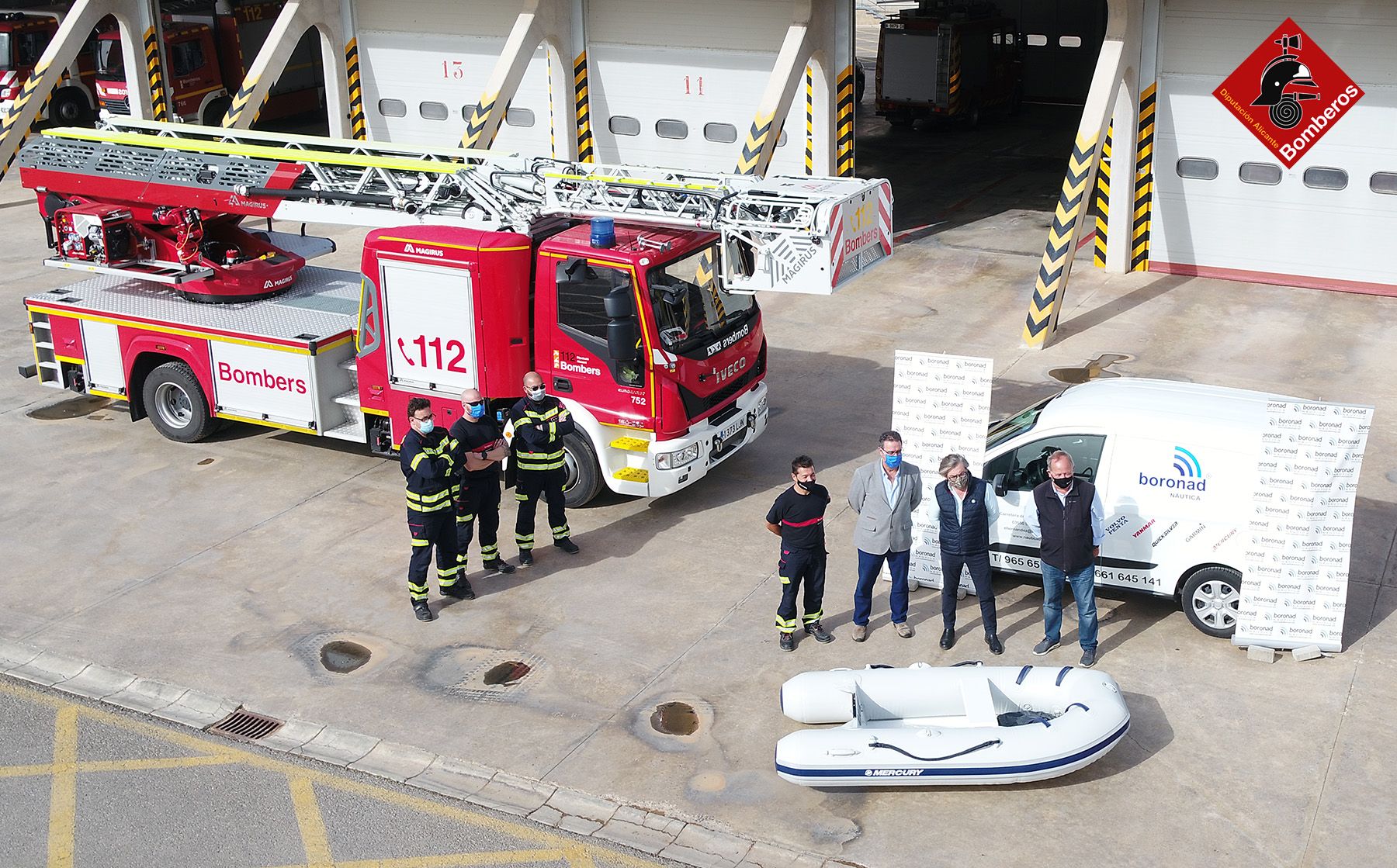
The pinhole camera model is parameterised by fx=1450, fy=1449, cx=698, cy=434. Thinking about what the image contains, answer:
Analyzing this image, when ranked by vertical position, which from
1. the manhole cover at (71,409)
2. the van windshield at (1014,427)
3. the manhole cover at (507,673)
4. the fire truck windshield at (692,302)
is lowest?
the manhole cover at (507,673)

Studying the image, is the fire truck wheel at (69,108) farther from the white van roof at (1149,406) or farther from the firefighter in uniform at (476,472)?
the white van roof at (1149,406)

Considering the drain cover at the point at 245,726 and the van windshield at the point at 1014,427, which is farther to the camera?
the van windshield at the point at 1014,427

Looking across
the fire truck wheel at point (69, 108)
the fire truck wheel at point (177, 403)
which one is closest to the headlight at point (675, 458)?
the fire truck wheel at point (177, 403)

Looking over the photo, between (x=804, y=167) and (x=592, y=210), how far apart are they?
9.26 meters

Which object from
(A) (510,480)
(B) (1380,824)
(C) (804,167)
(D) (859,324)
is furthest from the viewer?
(C) (804,167)

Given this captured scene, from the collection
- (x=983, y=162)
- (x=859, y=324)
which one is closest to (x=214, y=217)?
(x=859, y=324)

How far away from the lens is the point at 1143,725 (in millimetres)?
8953

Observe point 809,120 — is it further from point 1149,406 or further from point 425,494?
point 425,494

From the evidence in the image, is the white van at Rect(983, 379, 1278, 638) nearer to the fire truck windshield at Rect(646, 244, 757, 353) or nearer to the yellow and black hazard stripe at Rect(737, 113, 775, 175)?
the fire truck windshield at Rect(646, 244, 757, 353)

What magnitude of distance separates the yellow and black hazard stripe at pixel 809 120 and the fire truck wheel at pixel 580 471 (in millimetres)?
9409

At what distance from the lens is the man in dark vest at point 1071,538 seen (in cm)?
933

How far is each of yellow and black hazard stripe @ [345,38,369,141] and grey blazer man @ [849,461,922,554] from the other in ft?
52.7

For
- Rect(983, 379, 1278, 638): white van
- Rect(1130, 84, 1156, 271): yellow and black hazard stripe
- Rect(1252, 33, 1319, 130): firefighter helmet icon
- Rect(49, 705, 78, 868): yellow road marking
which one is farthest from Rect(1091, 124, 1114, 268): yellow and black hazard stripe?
Rect(49, 705, 78, 868): yellow road marking

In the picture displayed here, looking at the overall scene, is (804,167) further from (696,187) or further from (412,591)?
(412,591)
